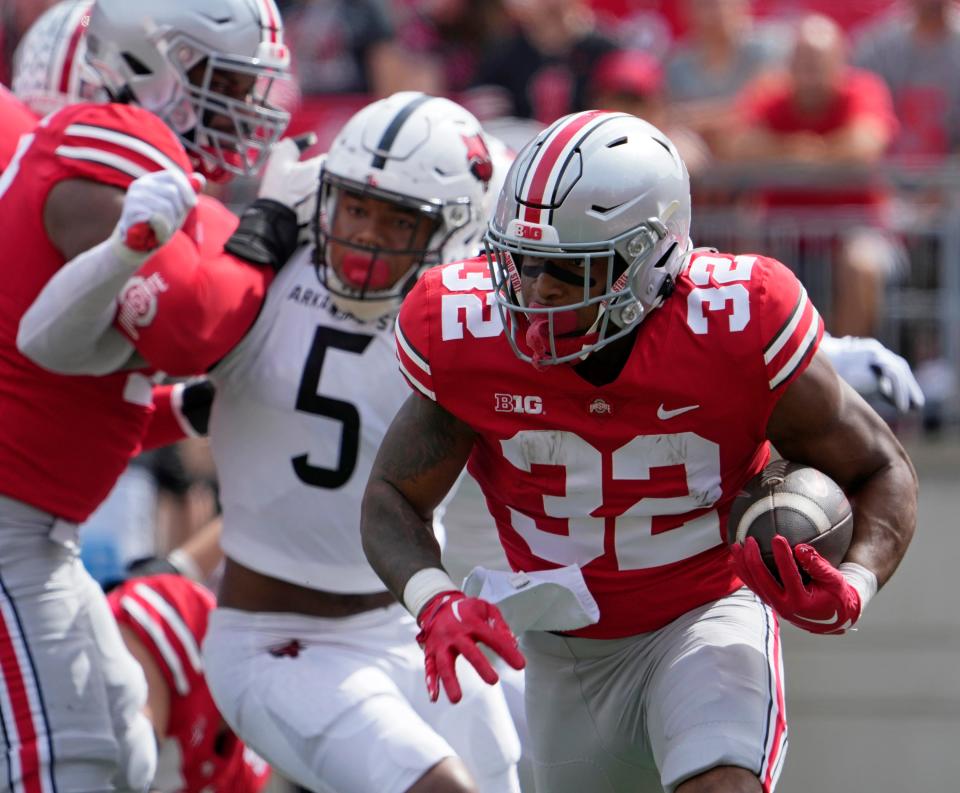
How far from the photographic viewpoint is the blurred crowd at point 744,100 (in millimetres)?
A: 7578

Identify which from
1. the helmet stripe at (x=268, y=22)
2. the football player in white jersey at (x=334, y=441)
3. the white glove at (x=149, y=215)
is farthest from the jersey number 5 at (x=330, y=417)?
the helmet stripe at (x=268, y=22)

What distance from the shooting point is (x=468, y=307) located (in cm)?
320

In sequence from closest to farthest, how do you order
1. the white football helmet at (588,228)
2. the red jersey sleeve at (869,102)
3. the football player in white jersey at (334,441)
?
1. the white football helmet at (588,228)
2. the football player in white jersey at (334,441)
3. the red jersey sleeve at (869,102)

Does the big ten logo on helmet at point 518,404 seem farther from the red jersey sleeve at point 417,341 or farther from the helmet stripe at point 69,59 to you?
the helmet stripe at point 69,59

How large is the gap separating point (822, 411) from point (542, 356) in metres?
0.53

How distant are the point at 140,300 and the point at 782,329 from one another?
1.38m

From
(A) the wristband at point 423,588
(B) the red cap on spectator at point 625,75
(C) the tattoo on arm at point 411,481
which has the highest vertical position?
(C) the tattoo on arm at point 411,481

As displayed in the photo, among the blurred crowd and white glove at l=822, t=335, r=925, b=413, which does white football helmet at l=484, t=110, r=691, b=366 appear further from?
the blurred crowd

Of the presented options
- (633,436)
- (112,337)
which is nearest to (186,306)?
(112,337)

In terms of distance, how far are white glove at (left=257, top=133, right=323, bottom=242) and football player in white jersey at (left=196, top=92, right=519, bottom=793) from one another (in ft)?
0.33

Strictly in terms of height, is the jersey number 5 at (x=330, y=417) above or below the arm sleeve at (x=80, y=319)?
below

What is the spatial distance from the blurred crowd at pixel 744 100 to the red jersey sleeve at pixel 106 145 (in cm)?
286

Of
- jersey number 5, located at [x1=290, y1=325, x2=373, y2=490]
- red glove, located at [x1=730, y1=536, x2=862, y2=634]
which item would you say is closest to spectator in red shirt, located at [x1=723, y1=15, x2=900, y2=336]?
jersey number 5, located at [x1=290, y1=325, x2=373, y2=490]

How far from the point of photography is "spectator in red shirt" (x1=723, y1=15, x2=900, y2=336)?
7547 millimetres
